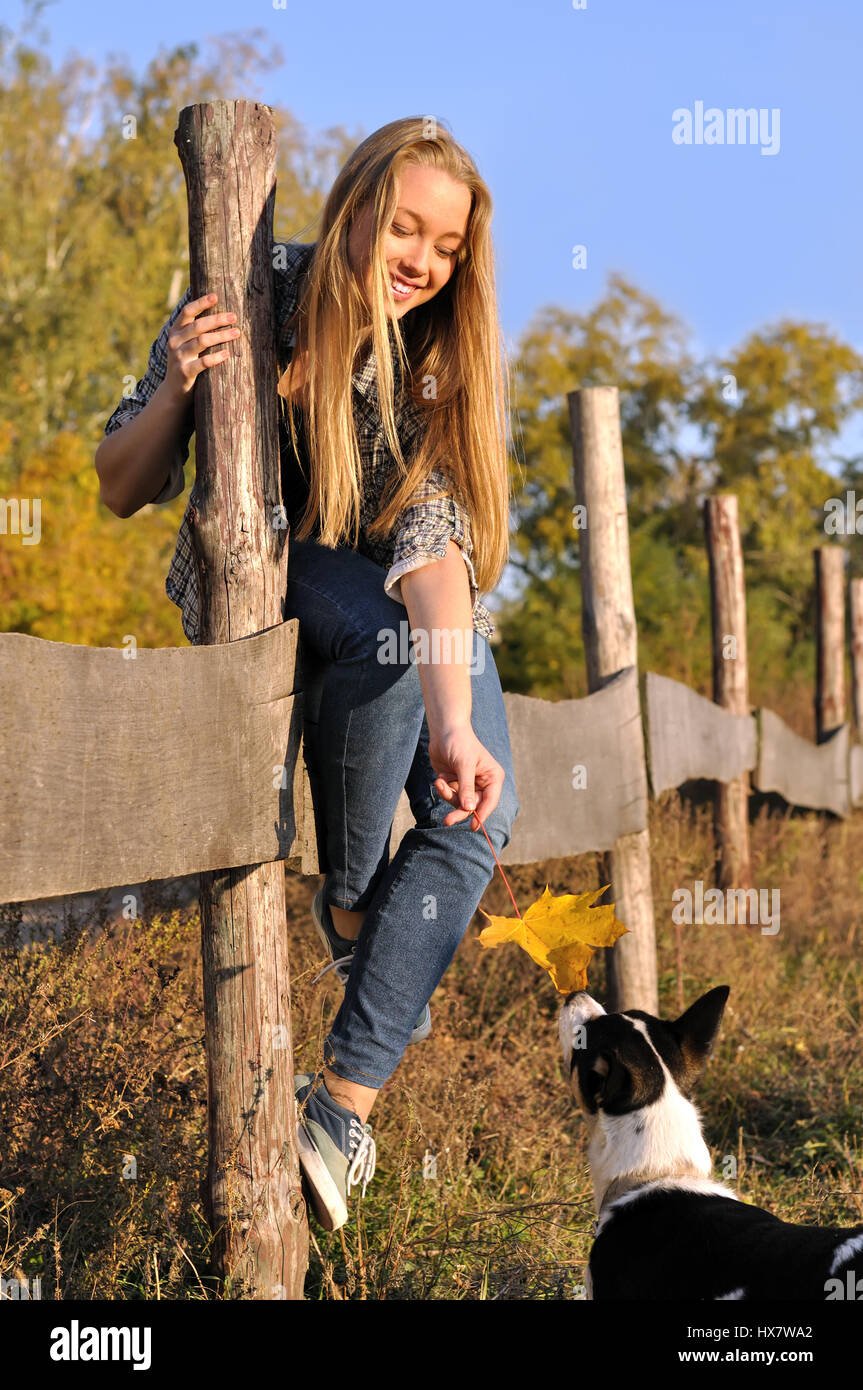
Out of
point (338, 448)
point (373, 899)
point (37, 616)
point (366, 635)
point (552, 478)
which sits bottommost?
point (373, 899)

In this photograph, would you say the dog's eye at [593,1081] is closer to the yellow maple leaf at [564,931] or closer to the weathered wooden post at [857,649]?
the yellow maple leaf at [564,931]

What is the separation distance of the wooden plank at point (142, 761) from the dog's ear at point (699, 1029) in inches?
38.9

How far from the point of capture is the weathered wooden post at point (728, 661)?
287 inches

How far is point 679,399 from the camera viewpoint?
82.5 feet

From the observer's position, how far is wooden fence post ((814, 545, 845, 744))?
37.8 feet

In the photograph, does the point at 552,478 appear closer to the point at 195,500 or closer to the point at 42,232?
the point at 42,232

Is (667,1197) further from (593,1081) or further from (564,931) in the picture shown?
(564,931)

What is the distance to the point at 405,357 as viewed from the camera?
113 inches

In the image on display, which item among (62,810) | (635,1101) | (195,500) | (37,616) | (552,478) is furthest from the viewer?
(552,478)

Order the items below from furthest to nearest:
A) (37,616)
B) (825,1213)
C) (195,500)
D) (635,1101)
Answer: (37,616), (825,1213), (635,1101), (195,500)

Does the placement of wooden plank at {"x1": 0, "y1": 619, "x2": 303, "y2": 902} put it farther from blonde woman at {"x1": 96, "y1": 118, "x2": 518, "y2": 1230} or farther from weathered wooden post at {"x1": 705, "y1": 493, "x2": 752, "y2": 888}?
weathered wooden post at {"x1": 705, "y1": 493, "x2": 752, "y2": 888}

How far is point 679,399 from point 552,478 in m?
4.46

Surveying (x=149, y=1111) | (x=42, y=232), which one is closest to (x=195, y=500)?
(x=149, y=1111)

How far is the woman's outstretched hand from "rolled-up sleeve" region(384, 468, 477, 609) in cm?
36
